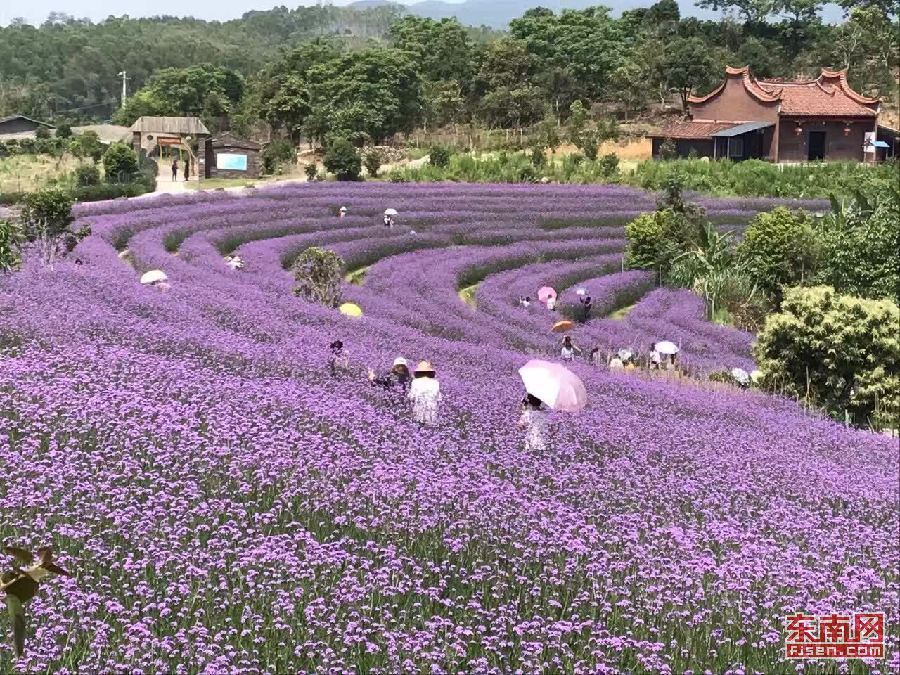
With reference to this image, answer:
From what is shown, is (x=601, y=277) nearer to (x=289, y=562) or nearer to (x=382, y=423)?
(x=382, y=423)

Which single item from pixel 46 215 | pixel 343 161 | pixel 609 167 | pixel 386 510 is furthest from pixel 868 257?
pixel 343 161

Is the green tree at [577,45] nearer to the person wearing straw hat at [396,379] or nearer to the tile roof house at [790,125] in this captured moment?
the tile roof house at [790,125]

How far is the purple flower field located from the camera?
5.59 metres

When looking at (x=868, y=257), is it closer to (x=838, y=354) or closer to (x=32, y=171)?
(x=838, y=354)

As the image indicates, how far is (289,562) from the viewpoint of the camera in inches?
238

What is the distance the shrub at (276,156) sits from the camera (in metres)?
57.5

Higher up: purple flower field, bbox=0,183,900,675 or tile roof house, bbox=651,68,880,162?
tile roof house, bbox=651,68,880,162

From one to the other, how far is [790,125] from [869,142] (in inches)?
156

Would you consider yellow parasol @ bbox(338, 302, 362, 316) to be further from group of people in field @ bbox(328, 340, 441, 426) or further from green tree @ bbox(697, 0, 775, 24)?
green tree @ bbox(697, 0, 775, 24)

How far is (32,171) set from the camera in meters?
60.5

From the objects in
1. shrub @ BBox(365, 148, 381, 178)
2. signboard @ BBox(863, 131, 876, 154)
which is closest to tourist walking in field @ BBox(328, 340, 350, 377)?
shrub @ BBox(365, 148, 381, 178)

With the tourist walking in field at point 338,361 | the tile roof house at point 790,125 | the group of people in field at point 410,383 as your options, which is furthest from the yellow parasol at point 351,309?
the tile roof house at point 790,125

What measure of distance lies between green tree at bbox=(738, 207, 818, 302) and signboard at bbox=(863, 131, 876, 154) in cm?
2995

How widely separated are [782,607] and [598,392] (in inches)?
309
